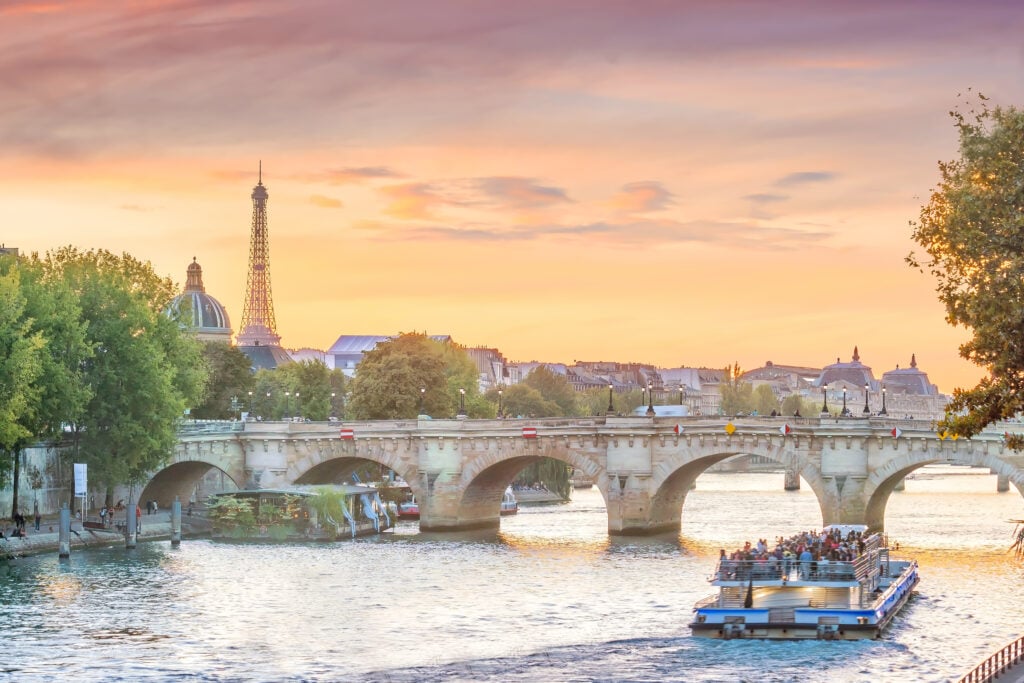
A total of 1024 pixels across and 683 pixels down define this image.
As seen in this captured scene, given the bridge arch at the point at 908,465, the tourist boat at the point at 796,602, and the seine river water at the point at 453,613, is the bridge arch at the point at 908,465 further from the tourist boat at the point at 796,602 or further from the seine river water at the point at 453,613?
the tourist boat at the point at 796,602

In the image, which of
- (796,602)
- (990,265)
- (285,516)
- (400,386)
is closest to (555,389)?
(400,386)

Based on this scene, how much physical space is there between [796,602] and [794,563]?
67.9 inches

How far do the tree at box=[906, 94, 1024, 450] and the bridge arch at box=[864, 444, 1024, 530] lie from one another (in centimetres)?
4646

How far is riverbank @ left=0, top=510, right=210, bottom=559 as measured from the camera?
79.0 metres

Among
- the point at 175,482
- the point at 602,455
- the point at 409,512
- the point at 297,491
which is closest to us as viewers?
the point at 602,455

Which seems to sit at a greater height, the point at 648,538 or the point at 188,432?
the point at 188,432

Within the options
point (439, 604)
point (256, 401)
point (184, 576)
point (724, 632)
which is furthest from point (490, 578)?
point (256, 401)

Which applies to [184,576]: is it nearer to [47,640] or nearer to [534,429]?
[47,640]

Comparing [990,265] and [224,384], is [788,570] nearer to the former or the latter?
[990,265]

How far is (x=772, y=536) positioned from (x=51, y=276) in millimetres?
42106

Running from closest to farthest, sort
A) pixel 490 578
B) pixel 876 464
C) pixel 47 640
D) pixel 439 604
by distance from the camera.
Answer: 1. pixel 47 640
2. pixel 439 604
3. pixel 490 578
4. pixel 876 464

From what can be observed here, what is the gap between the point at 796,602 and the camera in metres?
57.9

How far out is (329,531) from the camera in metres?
93.1

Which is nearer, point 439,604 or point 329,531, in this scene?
point 439,604
